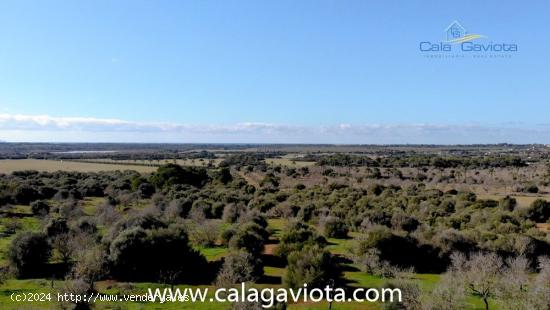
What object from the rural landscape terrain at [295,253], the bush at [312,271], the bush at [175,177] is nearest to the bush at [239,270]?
the rural landscape terrain at [295,253]

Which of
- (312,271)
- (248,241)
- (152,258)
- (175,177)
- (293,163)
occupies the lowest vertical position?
(152,258)

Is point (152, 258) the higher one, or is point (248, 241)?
point (248, 241)

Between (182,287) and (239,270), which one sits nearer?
(239,270)

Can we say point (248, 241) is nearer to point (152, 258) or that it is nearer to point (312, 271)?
point (152, 258)

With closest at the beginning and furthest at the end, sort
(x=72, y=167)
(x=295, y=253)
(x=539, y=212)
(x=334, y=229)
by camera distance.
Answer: (x=295, y=253) → (x=334, y=229) → (x=539, y=212) → (x=72, y=167)

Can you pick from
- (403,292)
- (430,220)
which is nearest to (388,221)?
(430,220)

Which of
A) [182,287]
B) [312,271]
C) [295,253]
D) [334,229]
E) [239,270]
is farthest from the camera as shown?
[334,229]

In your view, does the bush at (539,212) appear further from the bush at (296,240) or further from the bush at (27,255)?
the bush at (27,255)

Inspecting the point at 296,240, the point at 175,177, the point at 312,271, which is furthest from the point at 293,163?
the point at 312,271
